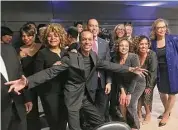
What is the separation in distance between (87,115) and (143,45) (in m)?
1.07

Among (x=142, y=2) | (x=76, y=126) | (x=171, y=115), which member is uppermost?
(x=142, y=2)

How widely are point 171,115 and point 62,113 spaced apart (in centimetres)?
171

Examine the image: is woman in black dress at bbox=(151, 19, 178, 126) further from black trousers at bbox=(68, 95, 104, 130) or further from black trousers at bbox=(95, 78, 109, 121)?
black trousers at bbox=(68, 95, 104, 130)

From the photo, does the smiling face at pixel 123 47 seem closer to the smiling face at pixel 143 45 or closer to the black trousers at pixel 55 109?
the smiling face at pixel 143 45

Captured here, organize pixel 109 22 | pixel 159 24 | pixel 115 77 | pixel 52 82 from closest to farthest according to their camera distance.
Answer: pixel 52 82 → pixel 115 77 → pixel 159 24 → pixel 109 22

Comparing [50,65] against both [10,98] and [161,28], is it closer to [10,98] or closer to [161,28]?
[10,98]

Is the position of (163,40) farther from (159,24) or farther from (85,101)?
(85,101)

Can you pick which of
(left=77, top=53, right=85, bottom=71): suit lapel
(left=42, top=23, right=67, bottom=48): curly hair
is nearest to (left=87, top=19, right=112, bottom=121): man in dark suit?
(left=77, top=53, right=85, bottom=71): suit lapel

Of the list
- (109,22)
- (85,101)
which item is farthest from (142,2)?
(85,101)

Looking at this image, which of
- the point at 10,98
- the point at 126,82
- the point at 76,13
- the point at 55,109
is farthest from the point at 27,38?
the point at 76,13

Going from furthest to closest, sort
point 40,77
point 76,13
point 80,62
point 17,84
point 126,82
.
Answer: point 76,13 < point 126,82 < point 80,62 < point 40,77 < point 17,84

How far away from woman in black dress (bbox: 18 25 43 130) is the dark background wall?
3094 millimetres

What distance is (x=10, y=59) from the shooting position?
1898 millimetres

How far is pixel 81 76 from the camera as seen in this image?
2.34 meters
